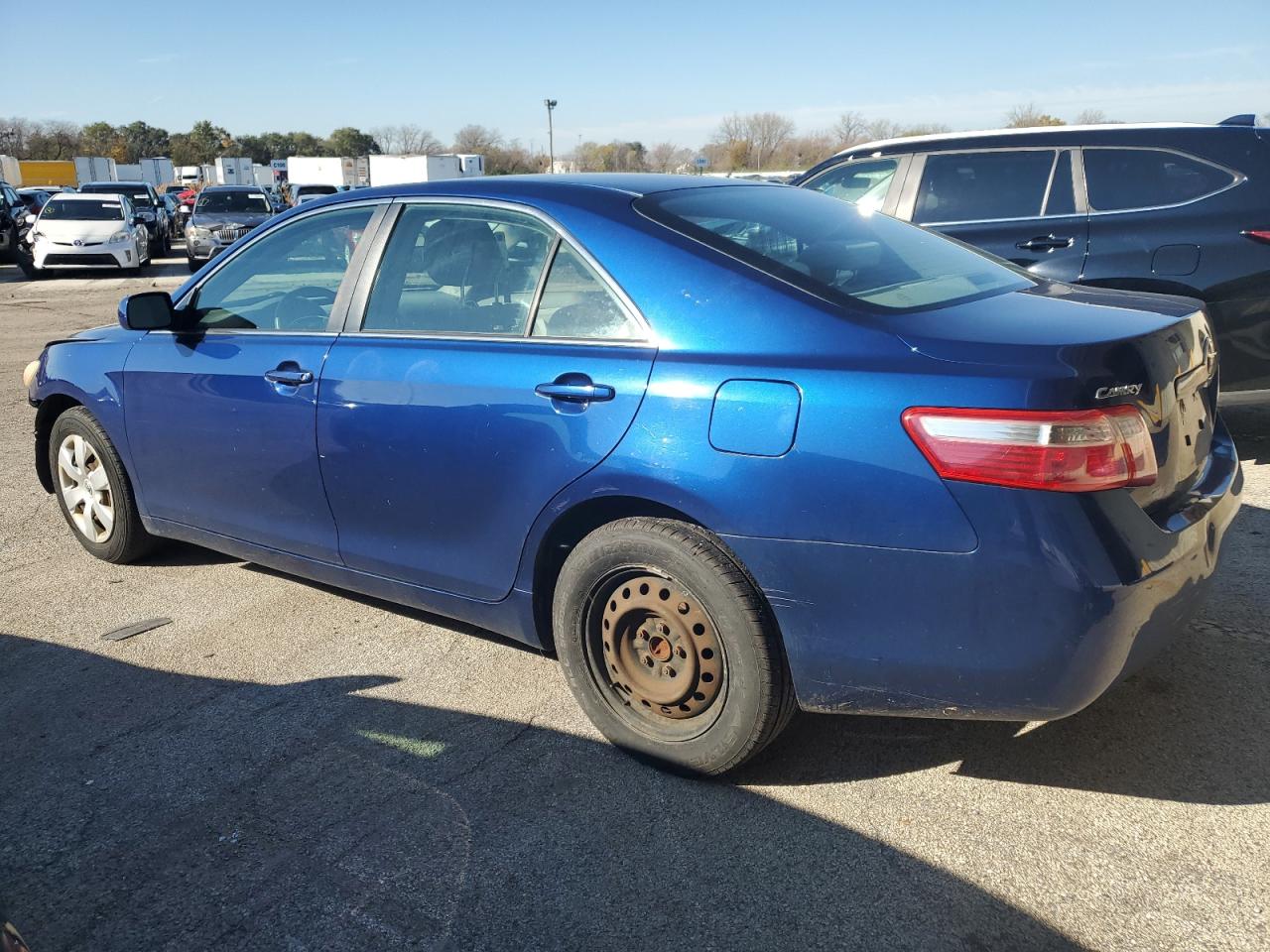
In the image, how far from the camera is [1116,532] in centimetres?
250

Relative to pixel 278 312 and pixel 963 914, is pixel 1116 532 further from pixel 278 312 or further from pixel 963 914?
pixel 278 312

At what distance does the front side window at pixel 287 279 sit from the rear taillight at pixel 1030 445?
2292mm

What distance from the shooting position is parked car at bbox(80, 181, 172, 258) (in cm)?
2586

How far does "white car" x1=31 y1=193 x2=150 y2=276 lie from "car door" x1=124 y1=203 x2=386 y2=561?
19316 mm

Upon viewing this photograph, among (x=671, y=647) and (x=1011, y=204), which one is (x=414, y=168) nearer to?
(x=1011, y=204)

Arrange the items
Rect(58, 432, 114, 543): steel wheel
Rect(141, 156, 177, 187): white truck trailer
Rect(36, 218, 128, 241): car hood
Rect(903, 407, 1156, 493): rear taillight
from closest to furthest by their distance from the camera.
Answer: Rect(903, 407, 1156, 493): rear taillight → Rect(58, 432, 114, 543): steel wheel → Rect(36, 218, 128, 241): car hood → Rect(141, 156, 177, 187): white truck trailer

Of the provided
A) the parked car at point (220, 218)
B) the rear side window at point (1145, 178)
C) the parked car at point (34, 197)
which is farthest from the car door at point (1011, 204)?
the parked car at point (34, 197)

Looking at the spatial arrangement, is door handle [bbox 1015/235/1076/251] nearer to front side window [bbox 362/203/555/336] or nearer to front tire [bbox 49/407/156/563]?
front side window [bbox 362/203/555/336]

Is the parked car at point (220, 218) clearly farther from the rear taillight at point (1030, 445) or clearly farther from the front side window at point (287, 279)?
the rear taillight at point (1030, 445)

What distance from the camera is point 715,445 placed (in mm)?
2779

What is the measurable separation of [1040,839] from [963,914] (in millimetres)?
399

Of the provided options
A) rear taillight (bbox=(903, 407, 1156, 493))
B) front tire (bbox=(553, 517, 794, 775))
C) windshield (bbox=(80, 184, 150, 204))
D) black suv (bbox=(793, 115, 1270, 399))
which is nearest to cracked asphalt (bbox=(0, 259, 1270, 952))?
front tire (bbox=(553, 517, 794, 775))

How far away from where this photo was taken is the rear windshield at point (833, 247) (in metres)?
2.99

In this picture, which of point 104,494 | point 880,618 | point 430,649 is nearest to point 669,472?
point 880,618
